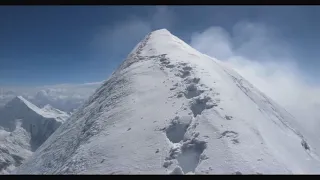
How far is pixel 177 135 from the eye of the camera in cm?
1441

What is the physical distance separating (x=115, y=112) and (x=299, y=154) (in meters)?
10.4

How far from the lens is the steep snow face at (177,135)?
40.0 ft

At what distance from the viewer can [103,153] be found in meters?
13.6

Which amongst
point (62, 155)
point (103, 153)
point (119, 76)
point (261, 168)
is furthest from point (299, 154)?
point (119, 76)

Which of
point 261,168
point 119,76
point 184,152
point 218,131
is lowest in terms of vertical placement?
point 261,168

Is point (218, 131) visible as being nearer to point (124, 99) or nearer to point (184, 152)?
point (184, 152)

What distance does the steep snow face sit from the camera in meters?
12.2

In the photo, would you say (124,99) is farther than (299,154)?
Yes

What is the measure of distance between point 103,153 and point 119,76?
1228cm

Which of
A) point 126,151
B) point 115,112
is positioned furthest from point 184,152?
point 115,112

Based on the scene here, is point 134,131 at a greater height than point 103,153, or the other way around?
point 134,131
